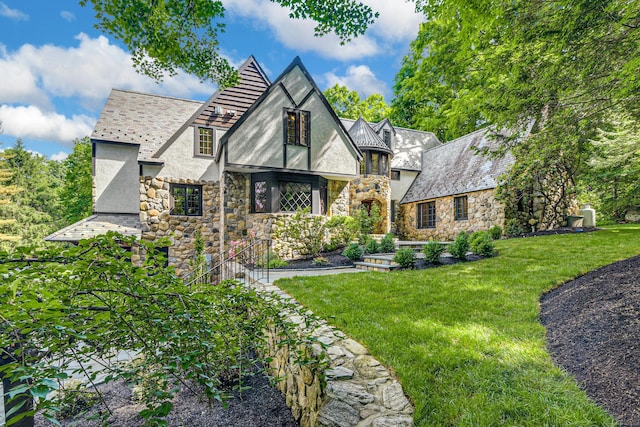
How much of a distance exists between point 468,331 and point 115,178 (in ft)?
45.2

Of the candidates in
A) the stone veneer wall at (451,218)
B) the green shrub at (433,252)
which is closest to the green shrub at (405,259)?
the green shrub at (433,252)

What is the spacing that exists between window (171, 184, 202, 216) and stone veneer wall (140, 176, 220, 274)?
15cm

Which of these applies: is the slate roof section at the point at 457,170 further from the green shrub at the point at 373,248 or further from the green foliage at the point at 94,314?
the green foliage at the point at 94,314

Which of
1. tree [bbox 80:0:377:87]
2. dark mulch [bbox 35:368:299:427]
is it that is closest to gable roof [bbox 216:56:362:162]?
tree [bbox 80:0:377:87]

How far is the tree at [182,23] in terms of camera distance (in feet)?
11.8

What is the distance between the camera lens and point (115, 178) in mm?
12305

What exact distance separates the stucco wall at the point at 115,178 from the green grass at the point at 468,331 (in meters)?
10.00

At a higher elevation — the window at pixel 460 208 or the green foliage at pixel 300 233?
the window at pixel 460 208

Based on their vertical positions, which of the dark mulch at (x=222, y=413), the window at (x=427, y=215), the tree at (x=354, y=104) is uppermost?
the tree at (x=354, y=104)

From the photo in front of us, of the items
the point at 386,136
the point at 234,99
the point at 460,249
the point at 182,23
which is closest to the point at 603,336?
the point at 460,249

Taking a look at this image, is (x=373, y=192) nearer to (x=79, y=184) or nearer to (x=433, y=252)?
(x=433, y=252)

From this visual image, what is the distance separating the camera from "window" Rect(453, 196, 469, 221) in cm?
1362

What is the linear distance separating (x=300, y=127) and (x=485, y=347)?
9.42 meters

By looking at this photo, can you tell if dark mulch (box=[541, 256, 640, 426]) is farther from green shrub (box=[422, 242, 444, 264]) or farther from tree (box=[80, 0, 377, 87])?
tree (box=[80, 0, 377, 87])
